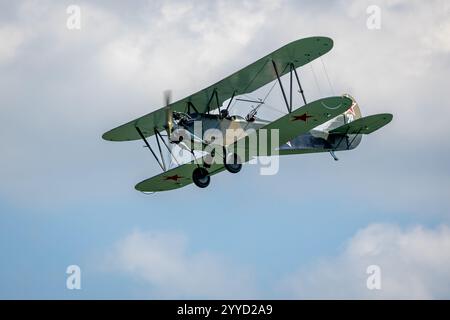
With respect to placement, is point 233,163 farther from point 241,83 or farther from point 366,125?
point 366,125

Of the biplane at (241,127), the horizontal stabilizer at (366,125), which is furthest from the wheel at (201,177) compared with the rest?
the horizontal stabilizer at (366,125)

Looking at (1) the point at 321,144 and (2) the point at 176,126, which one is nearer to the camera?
(2) the point at 176,126

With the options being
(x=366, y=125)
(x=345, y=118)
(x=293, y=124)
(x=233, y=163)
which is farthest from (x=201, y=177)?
(x=345, y=118)

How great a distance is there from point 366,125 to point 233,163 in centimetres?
401

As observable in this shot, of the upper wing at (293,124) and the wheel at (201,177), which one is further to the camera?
the wheel at (201,177)

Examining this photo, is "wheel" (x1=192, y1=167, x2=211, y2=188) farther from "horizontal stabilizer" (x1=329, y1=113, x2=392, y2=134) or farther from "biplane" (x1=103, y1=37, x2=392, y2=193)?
"horizontal stabilizer" (x1=329, y1=113, x2=392, y2=134)

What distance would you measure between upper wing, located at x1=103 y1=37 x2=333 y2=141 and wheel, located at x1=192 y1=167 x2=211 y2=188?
5.54ft

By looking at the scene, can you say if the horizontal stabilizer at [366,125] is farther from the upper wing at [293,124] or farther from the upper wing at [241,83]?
the upper wing at [241,83]

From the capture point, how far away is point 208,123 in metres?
32.1

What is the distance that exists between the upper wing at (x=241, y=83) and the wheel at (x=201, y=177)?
66.5 inches

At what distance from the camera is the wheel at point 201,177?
32406 millimetres
